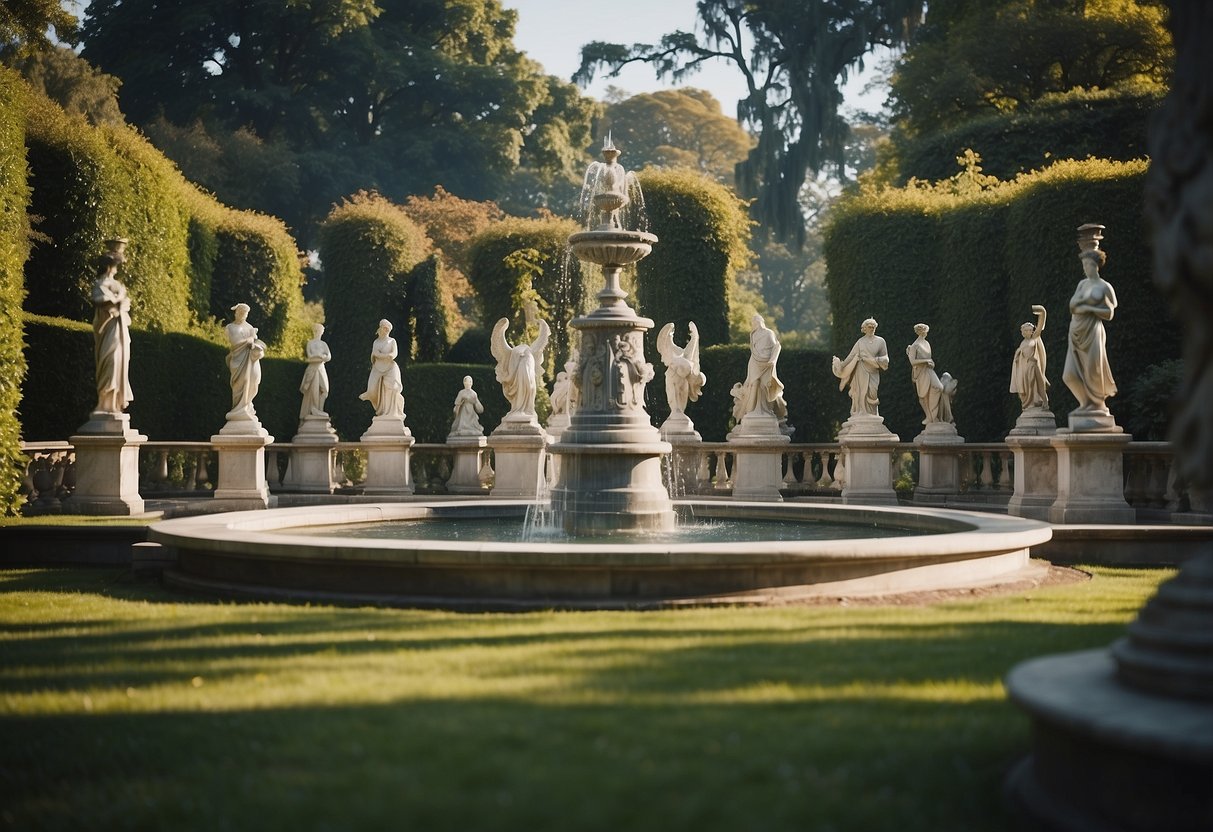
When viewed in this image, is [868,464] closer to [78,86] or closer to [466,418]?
[466,418]

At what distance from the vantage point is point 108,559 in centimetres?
1221

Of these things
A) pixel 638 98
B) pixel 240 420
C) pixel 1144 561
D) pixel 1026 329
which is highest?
pixel 638 98

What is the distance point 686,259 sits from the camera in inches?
1048

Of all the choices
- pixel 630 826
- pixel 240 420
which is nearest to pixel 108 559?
pixel 240 420

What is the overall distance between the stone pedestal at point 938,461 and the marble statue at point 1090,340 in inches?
169

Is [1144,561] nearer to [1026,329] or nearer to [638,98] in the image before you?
[1026,329]

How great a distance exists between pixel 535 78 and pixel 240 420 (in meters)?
25.5

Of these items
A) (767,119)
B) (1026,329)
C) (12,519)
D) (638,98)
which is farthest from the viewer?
(638,98)

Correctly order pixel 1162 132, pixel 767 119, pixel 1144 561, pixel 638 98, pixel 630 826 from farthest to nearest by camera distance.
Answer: pixel 638 98
pixel 767 119
pixel 1144 561
pixel 1162 132
pixel 630 826

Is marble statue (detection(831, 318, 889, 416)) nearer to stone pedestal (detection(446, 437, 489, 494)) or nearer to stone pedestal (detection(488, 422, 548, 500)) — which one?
stone pedestal (detection(488, 422, 548, 500))

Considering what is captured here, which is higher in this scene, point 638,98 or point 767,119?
point 638,98

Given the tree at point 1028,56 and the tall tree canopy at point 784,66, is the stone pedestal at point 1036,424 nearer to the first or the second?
the tree at point 1028,56

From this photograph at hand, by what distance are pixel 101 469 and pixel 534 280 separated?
14120mm

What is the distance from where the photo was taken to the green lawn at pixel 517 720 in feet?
12.8
